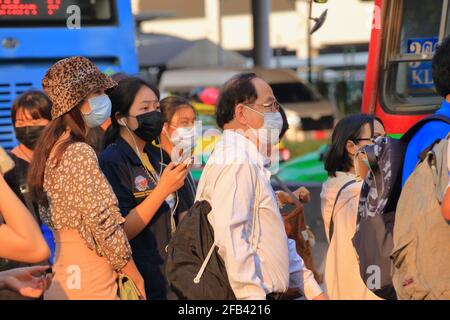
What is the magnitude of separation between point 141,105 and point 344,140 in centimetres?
111

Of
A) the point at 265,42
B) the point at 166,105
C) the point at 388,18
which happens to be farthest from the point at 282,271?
the point at 265,42

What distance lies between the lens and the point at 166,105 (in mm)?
5770

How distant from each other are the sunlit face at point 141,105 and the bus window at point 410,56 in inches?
142

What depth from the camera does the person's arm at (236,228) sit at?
3.82 m

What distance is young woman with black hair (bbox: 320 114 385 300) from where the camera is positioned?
17.0 ft

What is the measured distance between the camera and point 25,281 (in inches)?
154

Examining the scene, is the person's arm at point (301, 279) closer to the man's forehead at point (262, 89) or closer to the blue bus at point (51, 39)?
the man's forehead at point (262, 89)

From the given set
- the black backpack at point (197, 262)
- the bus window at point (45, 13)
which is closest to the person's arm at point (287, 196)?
the black backpack at point (197, 262)

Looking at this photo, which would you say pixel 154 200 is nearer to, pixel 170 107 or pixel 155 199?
pixel 155 199

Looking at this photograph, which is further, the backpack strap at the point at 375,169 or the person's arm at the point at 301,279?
the person's arm at the point at 301,279

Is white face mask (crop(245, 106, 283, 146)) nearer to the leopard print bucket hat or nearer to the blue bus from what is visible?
the leopard print bucket hat

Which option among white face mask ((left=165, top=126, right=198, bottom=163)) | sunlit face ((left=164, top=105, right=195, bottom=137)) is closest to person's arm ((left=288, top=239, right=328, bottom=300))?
white face mask ((left=165, top=126, right=198, bottom=163))

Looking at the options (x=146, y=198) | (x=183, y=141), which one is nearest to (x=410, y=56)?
(x=183, y=141)

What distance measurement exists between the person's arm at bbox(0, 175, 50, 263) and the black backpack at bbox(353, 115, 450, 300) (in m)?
1.41
